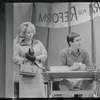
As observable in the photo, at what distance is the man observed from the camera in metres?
5.71

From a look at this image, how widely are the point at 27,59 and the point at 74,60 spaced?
0.70 m

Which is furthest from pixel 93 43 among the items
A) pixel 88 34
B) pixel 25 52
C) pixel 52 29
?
pixel 25 52

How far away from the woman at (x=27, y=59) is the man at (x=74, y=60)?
31 cm

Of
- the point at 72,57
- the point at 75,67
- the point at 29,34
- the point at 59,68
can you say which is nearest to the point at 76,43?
the point at 72,57

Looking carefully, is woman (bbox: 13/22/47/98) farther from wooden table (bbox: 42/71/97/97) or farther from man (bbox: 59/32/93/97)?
man (bbox: 59/32/93/97)

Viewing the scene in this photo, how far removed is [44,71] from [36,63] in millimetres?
203

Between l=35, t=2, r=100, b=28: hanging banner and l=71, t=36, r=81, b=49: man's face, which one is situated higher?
l=35, t=2, r=100, b=28: hanging banner

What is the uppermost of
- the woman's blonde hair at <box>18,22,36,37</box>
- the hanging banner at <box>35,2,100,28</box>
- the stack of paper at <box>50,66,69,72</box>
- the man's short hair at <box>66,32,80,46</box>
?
the hanging banner at <box>35,2,100,28</box>

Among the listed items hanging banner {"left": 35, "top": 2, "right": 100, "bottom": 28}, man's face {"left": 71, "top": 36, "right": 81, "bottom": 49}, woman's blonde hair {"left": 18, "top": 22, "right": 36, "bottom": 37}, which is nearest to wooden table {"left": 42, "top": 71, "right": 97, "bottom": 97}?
man's face {"left": 71, "top": 36, "right": 81, "bottom": 49}

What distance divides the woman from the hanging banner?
0.32 metres

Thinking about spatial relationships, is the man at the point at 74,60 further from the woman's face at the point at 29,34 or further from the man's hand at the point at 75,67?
the woman's face at the point at 29,34

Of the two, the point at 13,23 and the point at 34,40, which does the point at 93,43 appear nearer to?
the point at 34,40

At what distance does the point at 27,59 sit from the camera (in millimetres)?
5836

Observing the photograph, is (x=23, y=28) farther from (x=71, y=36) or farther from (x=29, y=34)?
(x=71, y=36)
